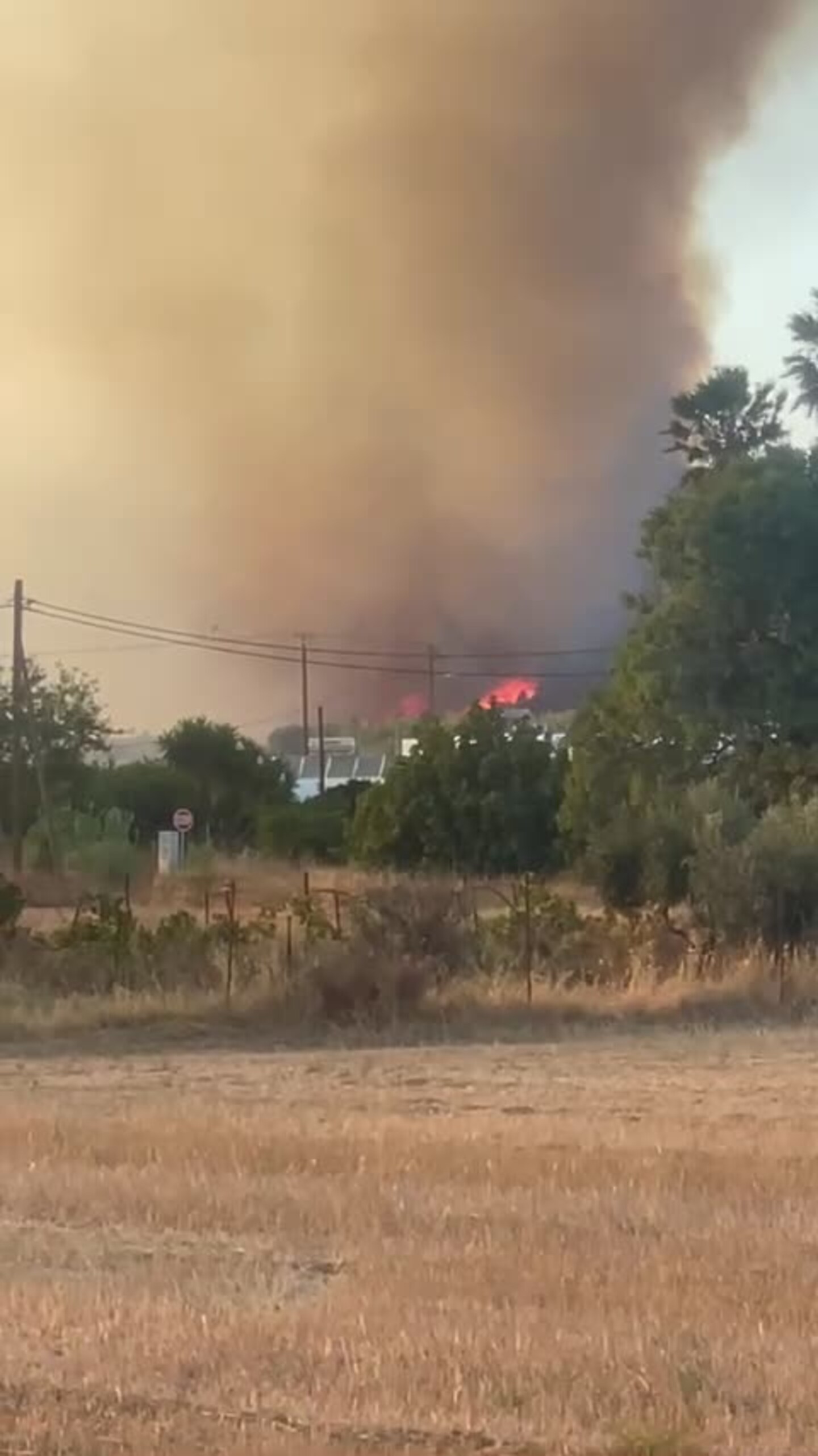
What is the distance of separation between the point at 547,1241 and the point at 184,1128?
12.2 ft

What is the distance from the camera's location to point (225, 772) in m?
64.8

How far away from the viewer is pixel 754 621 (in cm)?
3067

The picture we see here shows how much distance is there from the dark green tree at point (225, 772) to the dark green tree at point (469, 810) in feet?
51.6

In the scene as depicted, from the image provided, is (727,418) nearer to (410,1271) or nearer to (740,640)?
(740,640)

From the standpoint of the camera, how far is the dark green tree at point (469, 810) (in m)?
43.8

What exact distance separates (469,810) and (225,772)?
2187 cm

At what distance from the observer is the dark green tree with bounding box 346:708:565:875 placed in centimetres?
4381

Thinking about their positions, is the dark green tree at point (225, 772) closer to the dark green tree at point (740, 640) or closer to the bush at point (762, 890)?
the dark green tree at point (740, 640)

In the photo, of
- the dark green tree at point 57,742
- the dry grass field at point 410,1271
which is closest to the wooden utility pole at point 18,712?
the dark green tree at point 57,742

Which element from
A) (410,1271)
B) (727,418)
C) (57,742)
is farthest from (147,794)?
(410,1271)

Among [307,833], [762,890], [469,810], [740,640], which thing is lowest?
[762,890]

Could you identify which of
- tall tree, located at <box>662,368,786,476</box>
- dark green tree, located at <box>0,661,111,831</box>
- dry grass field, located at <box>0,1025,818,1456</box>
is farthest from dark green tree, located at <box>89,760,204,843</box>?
dry grass field, located at <box>0,1025,818,1456</box>

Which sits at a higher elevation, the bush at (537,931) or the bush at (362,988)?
the bush at (537,931)

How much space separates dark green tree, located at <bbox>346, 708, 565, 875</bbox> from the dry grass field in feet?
98.5
